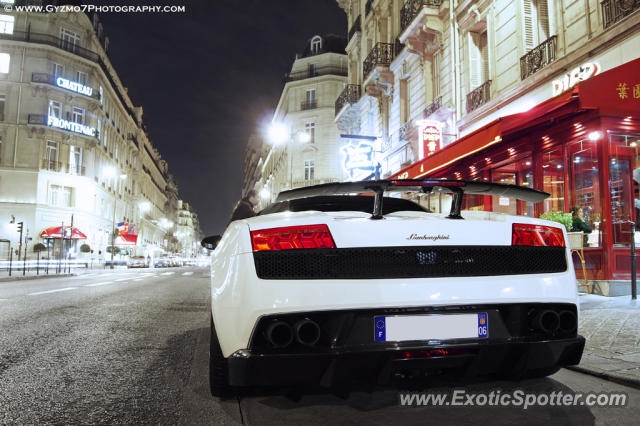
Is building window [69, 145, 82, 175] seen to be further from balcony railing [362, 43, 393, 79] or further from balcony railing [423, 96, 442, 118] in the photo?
balcony railing [423, 96, 442, 118]

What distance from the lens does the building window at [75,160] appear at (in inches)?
1511

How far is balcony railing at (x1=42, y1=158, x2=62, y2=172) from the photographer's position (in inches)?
1443

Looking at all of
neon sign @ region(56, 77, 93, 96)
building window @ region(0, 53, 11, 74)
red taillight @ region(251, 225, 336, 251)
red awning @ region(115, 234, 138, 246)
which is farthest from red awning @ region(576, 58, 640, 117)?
red awning @ region(115, 234, 138, 246)

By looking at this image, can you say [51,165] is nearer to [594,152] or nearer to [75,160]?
[75,160]

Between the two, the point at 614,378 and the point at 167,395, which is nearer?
the point at 167,395

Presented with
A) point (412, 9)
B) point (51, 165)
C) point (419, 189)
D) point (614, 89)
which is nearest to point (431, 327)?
point (419, 189)

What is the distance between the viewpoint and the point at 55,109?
3797cm

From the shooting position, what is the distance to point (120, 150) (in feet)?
172

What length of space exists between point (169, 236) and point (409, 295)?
103 meters

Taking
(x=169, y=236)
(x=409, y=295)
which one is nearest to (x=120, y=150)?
(x=169, y=236)

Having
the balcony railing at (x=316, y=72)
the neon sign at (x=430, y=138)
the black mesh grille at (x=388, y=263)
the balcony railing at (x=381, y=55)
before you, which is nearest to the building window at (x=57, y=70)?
the balcony railing at (x=316, y=72)

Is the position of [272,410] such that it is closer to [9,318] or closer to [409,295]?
[409,295]

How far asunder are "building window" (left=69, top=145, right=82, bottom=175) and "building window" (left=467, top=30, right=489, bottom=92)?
34450 millimetres

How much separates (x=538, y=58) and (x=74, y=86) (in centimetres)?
3714
